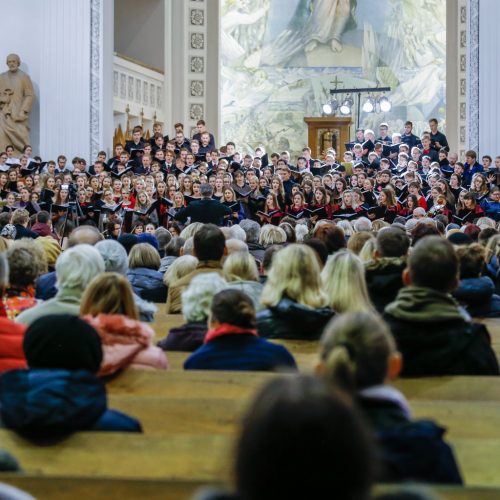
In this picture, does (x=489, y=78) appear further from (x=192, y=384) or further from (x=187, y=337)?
(x=192, y=384)

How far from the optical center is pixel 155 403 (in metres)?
3.57

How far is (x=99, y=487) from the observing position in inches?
104

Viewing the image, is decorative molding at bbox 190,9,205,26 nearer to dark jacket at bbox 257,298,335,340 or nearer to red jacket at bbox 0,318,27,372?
dark jacket at bbox 257,298,335,340

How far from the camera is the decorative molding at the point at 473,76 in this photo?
62.1 feet

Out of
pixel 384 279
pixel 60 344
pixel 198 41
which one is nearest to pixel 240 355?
pixel 60 344

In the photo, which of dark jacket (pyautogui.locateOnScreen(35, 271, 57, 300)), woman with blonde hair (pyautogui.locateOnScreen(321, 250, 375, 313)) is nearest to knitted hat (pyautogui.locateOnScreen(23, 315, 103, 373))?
woman with blonde hair (pyautogui.locateOnScreen(321, 250, 375, 313))

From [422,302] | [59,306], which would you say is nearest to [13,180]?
[59,306]

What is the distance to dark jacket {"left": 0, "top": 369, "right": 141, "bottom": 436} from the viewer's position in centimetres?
303

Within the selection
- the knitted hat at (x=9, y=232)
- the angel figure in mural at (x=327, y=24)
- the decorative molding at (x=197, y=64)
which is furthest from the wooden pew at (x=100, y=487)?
the angel figure in mural at (x=327, y=24)

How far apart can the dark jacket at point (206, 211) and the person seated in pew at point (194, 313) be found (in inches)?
→ 334

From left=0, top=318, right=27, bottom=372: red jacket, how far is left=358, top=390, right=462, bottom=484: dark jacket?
2074mm

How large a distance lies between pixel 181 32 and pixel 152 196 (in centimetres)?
1018

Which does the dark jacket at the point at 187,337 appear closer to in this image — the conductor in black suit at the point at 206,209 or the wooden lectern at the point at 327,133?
the conductor in black suit at the point at 206,209

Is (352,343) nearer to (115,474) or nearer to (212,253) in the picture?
(115,474)
